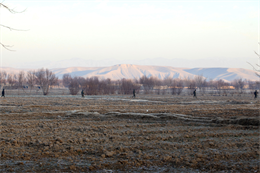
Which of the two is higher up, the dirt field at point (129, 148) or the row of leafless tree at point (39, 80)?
the row of leafless tree at point (39, 80)

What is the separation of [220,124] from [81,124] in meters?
5.88

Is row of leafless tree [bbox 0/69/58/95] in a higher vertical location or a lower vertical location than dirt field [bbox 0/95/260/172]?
higher

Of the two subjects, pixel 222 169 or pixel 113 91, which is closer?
pixel 222 169

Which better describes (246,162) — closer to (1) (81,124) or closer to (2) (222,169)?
(2) (222,169)

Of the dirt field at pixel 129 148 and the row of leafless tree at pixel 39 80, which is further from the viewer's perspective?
the row of leafless tree at pixel 39 80

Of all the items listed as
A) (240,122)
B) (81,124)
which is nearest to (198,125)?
(240,122)

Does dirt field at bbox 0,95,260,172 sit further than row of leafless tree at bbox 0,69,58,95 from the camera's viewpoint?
No

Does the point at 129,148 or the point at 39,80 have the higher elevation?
the point at 39,80

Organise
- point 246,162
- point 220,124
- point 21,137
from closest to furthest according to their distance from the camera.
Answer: point 246,162, point 21,137, point 220,124

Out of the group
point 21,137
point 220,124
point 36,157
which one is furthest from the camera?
point 220,124

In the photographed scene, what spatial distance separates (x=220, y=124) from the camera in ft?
35.9

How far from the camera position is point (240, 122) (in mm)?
11352

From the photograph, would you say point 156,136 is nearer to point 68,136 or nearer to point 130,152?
point 130,152

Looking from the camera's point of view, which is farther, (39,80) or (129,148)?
(39,80)
